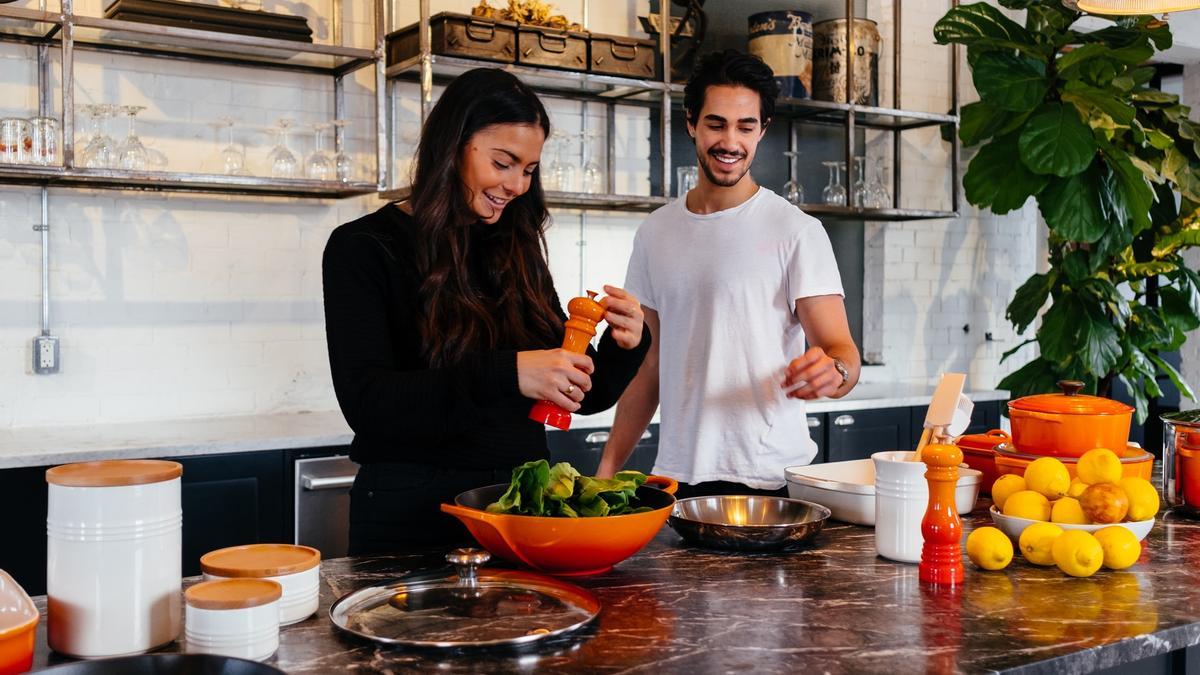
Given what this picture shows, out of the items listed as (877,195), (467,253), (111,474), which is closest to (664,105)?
(877,195)

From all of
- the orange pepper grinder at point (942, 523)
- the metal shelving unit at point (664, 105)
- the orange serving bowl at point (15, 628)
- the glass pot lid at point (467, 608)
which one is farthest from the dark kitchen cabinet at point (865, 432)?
the orange serving bowl at point (15, 628)

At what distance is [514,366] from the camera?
195cm

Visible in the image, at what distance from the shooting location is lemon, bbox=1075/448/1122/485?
207cm

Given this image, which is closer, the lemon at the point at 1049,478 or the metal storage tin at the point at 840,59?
the lemon at the point at 1049,478

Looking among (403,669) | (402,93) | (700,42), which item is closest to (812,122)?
(700,42)

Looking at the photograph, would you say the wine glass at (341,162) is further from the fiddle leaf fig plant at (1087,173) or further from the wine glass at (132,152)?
the fiddle leaf fig plant at (1087,173)

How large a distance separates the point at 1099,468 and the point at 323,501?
243cm

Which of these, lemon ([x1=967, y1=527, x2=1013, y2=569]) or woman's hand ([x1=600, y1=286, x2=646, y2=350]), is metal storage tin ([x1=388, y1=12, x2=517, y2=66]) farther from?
lemon ([x1=967, y1=527, x2=1013, y2=569])

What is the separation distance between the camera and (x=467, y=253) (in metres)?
2.29

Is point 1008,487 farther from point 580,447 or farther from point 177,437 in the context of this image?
point 177,437

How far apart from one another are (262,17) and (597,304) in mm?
2600

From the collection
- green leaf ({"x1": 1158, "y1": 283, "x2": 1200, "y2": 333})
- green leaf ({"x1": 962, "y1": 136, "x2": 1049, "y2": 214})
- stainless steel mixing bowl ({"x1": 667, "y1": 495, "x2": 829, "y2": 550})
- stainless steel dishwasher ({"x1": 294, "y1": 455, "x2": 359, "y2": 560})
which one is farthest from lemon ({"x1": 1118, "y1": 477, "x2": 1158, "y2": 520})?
green leaf ({"x1": 1158, "y1": 283, "x2": 1200, "y2": 333})

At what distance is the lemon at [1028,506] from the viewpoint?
2.04 metres

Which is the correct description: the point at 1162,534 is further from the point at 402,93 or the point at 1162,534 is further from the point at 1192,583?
the point at 402,93
